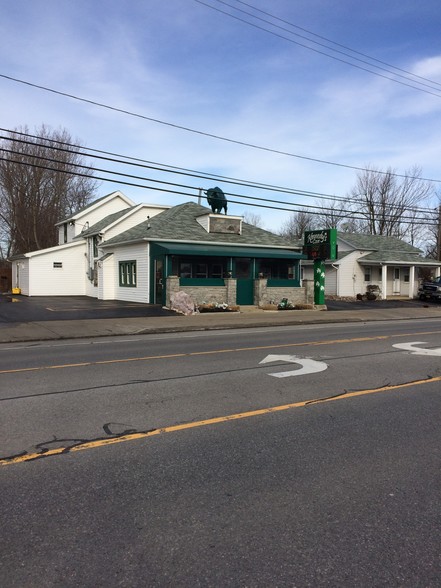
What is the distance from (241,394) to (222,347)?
4844 mm

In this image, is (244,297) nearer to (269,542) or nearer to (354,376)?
(354,376)

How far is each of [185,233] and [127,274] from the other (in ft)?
14.6

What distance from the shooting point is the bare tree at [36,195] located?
4231 centimetres

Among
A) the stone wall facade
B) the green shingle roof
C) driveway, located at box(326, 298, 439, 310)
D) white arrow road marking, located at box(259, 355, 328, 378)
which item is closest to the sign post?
the stone wall facade

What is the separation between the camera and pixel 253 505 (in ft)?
11.4

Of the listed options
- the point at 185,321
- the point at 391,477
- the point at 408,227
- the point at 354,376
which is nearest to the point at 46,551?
the point at 391,477

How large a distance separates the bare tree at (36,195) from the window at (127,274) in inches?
690

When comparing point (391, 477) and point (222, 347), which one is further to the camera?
point (222, 347)

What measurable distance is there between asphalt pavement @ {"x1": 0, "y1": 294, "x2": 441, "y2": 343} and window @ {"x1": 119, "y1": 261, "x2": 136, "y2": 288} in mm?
3569

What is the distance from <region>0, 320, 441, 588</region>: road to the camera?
2.75 m

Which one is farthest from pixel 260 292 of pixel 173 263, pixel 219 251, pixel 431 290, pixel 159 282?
pixel 431 290

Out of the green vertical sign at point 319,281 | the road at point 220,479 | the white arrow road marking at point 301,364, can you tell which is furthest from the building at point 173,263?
the road at point 220,479

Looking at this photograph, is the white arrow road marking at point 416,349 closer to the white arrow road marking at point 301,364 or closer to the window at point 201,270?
the white arrow road marking at point 301,364

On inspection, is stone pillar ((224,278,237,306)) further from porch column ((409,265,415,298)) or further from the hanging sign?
porch column ((409,265,415,298))
